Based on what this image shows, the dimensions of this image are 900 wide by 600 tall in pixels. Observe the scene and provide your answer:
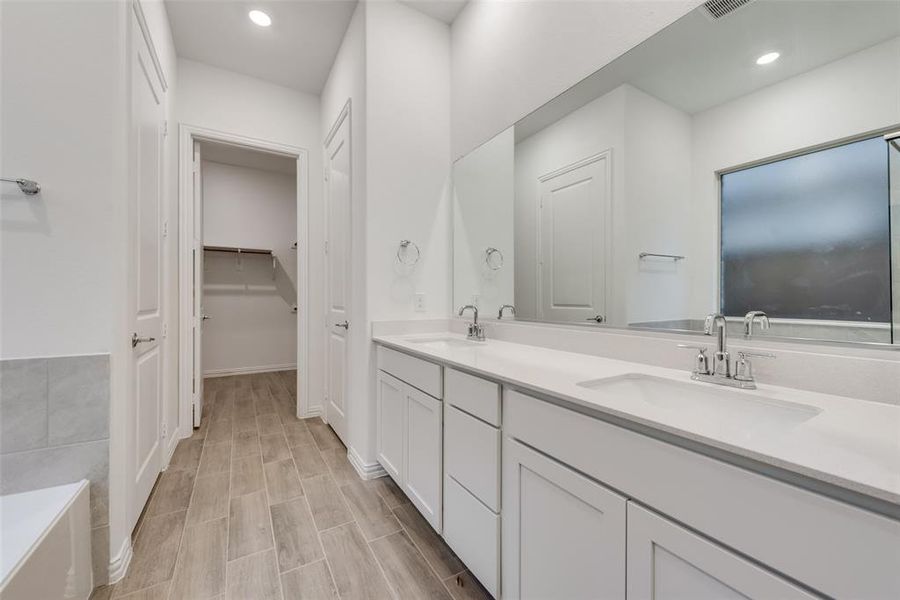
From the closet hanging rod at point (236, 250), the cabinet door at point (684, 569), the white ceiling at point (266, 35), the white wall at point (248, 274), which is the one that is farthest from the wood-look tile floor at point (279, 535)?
the white ceiling at point (266, 35)

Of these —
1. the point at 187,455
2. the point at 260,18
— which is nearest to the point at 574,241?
the point at 260,18

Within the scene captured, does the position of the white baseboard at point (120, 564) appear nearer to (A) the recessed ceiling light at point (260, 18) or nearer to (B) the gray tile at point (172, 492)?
(B) the gray tile at point (172, 492)

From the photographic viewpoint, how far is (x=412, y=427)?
5.46 feet

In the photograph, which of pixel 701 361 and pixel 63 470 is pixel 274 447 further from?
pixel 701 361

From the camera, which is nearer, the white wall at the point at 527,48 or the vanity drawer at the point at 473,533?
the vanity drawer at the point at 473,533

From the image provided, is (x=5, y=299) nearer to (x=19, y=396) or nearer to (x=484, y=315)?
(x=19, y=396)

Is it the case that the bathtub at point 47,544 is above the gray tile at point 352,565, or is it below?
above

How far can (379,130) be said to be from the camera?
6.97 ft

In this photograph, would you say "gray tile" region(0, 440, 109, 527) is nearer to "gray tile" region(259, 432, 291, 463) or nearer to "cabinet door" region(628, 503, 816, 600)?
"gray tile" region(259, 432, 291, 463)

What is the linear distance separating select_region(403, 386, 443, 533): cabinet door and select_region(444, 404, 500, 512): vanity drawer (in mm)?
69

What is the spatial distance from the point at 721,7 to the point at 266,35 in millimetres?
2753

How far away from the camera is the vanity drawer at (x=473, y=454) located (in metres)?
1.14

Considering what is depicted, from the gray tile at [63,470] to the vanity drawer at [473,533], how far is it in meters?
1.29

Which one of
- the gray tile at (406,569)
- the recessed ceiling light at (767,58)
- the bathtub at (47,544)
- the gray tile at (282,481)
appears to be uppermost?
the recessed ceiling light at (767,58)
